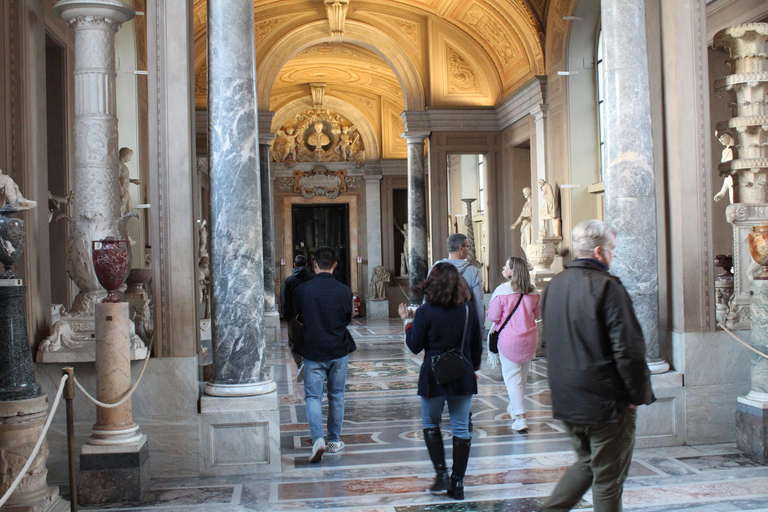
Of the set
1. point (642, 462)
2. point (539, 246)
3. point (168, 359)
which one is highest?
Result: point (539, 246)

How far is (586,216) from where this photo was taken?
12500 mm

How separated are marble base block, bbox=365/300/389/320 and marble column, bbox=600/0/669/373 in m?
15.9

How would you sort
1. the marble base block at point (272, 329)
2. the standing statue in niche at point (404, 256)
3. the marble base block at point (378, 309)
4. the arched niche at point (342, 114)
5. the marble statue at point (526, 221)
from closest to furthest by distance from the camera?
the marble statue at point (526, 221) < the marble base block at point (272, 329) < the marble base block at point (378, 309) < the standing statue in niche at point (404, 256) < the arched niche at point (342, 114)

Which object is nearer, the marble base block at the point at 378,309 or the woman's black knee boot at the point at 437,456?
the woman's black knee boot at the point at 437,456

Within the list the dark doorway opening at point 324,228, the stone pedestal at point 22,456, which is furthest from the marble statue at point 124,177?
the dark doorway opening at point 324,228

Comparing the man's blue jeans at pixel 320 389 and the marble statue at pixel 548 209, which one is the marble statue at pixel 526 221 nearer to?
the marble statue at pixel 548 209

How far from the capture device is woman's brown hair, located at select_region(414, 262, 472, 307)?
4535mm

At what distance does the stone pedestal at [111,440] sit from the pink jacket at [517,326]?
3.05 metres

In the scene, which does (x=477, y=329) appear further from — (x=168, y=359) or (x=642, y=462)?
(x=168, y=359)

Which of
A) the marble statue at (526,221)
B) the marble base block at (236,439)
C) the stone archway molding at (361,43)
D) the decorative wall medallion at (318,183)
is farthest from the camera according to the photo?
the decorative wall medallion at (318,183)

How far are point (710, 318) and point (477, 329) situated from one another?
8.05ft

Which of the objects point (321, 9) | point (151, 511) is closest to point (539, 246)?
point (321, 9)

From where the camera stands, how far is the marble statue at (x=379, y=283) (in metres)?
22.1

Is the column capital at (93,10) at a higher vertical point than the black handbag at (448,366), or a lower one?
higher
